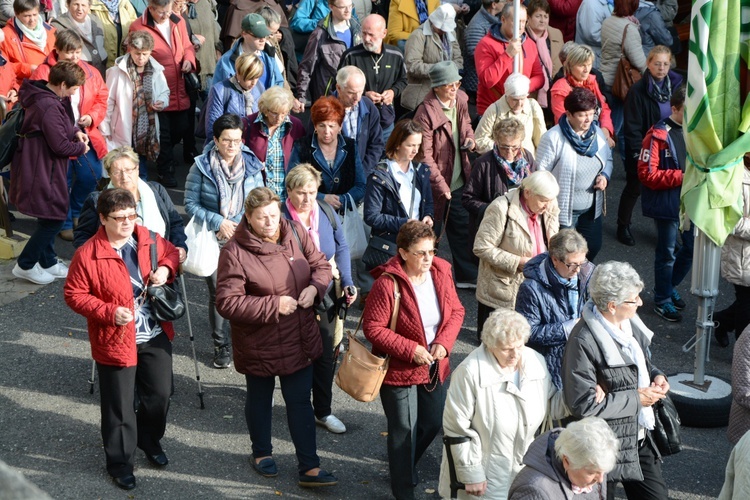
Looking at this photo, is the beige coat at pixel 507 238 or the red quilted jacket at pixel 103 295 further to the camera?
the beige coat at pixel 507 238

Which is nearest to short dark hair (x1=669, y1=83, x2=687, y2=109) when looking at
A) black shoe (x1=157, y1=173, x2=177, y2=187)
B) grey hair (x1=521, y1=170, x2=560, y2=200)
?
grey hair (x1=521, y1=170, x2=560, y2=200)

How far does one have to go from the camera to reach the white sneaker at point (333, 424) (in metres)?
6.96

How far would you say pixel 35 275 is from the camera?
8.93 metres

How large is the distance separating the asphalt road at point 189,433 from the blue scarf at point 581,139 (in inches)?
67.5

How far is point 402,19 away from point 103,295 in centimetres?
674

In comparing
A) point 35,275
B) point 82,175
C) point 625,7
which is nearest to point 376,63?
point 82,175

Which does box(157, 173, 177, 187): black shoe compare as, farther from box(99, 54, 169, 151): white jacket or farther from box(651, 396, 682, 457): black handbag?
box(651, 396, 682, 457): black handbag

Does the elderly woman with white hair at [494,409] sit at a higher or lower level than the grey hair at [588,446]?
lower

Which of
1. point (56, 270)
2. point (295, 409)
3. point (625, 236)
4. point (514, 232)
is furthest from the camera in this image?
point (625, 236)

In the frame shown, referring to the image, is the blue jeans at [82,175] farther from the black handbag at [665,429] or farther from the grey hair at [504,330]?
the black handbag at [665,429]

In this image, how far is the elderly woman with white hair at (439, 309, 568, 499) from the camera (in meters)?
5.16

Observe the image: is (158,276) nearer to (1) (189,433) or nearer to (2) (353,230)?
(1) (189,433)

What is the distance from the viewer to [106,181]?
7.09 metres

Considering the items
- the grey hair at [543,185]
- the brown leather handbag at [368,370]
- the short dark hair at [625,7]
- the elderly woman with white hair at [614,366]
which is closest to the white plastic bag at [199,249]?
the brown leather handbag at [368,370]
